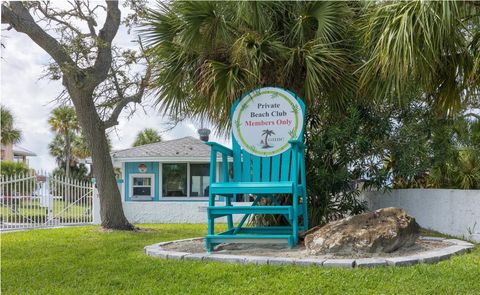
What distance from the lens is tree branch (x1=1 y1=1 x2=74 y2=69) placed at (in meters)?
9.92

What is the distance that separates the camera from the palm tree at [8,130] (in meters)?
25.6

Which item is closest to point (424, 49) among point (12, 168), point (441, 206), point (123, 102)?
point (441, 206)

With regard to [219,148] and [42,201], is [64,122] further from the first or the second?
[219,148]

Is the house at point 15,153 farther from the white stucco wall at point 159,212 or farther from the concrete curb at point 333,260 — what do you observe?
the concrete curb at point 333,260

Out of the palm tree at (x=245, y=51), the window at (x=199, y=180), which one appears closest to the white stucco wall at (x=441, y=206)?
the palm tree at (x=245, y=51)

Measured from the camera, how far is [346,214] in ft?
26.4

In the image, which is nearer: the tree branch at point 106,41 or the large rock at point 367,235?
the large rock at point 367,235

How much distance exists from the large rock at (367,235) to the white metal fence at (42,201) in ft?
31.3

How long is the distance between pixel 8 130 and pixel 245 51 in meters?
23.8

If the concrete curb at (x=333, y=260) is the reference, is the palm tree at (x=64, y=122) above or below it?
above

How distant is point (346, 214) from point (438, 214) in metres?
1.63

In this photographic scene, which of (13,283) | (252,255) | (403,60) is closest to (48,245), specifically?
(13,283)

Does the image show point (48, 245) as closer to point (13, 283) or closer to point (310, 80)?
point (13, 283)

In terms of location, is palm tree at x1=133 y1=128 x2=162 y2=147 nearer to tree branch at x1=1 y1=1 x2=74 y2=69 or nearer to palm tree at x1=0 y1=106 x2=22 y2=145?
palm tree at x1=0 y1=106 x2=22 y2=145
